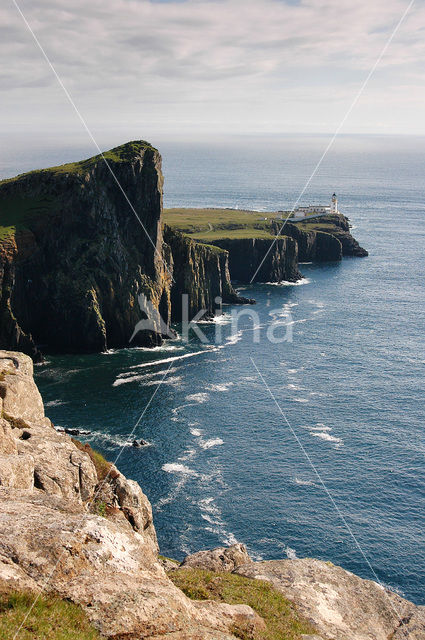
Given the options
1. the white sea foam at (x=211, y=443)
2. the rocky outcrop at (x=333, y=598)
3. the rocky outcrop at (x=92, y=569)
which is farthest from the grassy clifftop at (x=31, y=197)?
the rocky outcrop at (x=333, y=598)

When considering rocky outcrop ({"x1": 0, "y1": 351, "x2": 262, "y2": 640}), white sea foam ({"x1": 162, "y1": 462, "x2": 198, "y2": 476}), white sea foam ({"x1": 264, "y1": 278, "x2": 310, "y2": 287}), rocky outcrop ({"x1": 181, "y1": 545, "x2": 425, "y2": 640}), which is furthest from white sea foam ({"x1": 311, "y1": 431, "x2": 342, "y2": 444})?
white sea foam ({"x1": 264, "y1": 278, "x2": 310, "y2": 287})

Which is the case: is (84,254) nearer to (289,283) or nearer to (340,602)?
(289,283)

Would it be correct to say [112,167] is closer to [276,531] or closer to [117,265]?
[117,265]

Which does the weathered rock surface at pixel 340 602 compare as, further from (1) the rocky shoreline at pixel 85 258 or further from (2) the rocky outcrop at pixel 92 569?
(1) the rocky shoreline at pixel 85 258

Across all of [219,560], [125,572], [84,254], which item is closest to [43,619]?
[125,572]

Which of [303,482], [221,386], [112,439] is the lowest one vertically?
[303,482]
